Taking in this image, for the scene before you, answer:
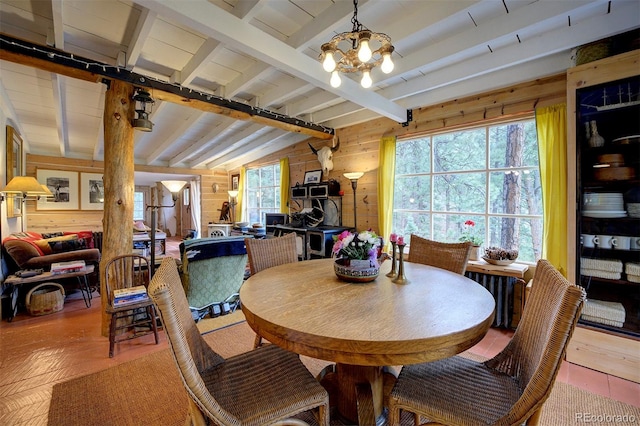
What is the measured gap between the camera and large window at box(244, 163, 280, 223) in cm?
641

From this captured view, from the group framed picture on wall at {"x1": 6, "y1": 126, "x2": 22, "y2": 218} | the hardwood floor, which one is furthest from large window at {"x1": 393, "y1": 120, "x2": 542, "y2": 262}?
framed picture on wall at {"x1": 6, "y1": 126, "x2": 22, "y2": 218}

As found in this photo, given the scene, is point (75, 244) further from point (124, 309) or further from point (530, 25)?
point (530, 25)

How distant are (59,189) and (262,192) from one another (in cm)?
438

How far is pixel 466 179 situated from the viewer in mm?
3316

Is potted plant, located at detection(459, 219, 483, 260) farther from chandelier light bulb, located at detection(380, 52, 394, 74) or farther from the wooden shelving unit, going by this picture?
chandelier light bulb, located at detection(380, 52, 394, 74)

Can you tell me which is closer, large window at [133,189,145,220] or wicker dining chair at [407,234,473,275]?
wicker dining chair at [407,234,473,275]

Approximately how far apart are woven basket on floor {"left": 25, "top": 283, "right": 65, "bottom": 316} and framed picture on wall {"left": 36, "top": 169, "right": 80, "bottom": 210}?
378 cm

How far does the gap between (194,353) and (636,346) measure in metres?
2.93

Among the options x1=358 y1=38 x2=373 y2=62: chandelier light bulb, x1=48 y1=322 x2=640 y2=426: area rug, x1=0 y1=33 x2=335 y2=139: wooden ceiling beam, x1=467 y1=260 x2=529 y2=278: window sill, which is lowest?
x1=48 y1=322 x2=640 y2=426: area rug

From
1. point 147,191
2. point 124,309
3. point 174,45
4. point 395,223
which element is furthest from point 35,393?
point 147,191

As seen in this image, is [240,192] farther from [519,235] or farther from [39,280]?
[519,235]

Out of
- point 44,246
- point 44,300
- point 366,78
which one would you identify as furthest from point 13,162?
point 366,78

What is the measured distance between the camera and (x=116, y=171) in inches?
103

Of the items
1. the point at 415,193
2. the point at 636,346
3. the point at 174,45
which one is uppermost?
the point at 174,45
